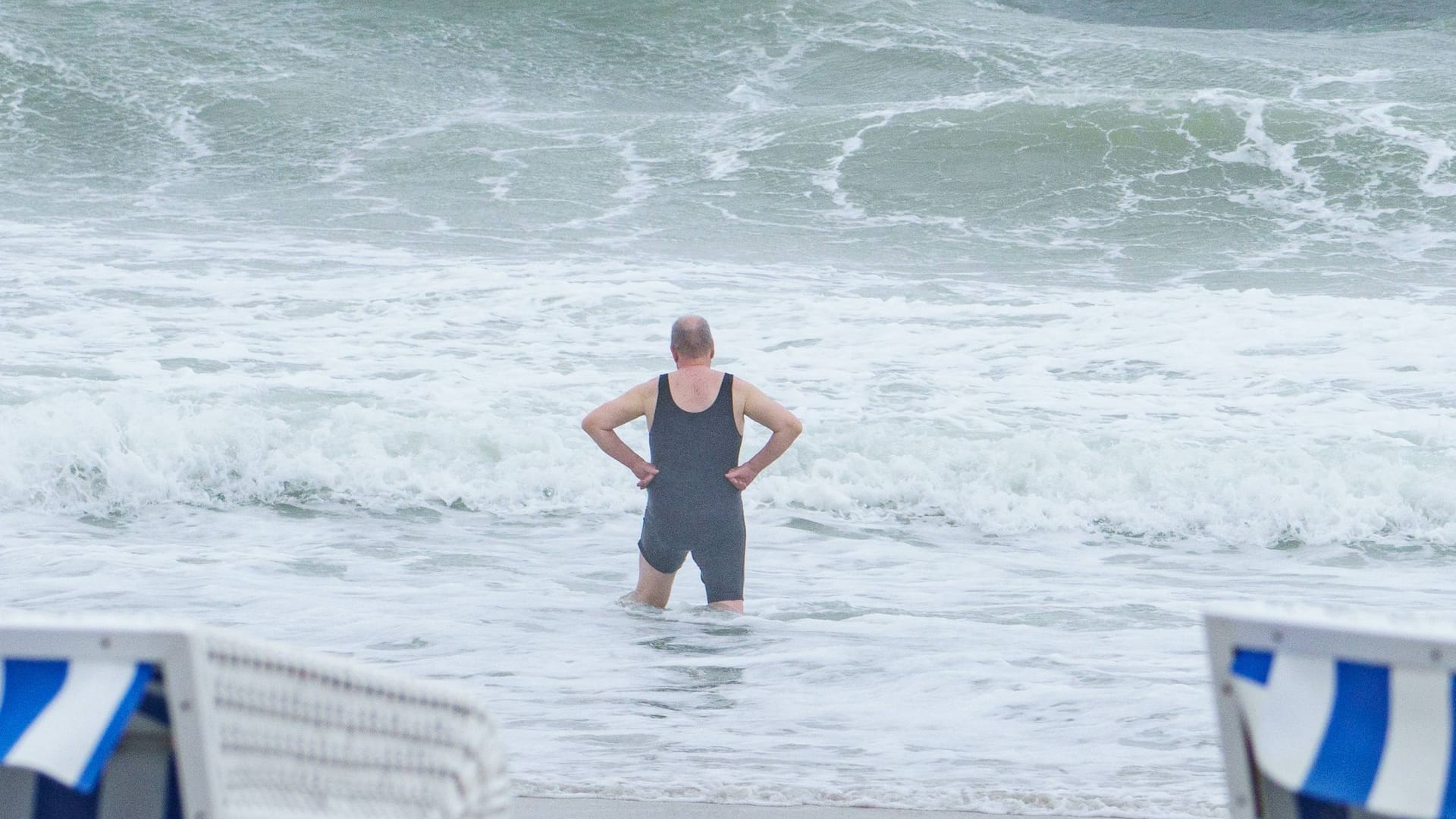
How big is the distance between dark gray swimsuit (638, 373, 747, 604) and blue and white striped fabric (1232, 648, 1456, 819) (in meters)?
3.86

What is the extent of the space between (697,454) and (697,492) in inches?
5.3

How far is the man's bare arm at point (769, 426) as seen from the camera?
539 centimetres

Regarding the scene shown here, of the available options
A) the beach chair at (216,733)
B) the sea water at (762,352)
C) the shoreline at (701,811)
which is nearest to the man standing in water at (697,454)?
the sea water at (762,352)

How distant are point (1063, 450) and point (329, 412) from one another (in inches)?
156

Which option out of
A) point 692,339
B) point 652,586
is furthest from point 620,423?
point 652,586

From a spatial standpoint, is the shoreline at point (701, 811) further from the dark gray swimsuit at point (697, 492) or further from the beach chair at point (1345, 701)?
the dark gray swimsuit at point (697, 492)

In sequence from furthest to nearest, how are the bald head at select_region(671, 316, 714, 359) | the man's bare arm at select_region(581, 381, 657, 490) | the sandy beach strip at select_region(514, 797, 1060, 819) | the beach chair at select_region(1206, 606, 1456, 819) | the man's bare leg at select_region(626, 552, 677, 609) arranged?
the man's bare leg at select_region(626, 552, 677, 609) → the man's bare arm at select_region(581, 381, 657, 490) → the bald head at select_region(671, 316, 714, 359) → the sandy beach strip at select_region(514, 797, 1060, 819) → the beach chair at select_region(1206, 606, 1456, 819)

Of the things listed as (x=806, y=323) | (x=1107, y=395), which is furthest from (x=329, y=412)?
(x=1107, y=395)

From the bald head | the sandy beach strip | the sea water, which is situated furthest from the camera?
the bald head

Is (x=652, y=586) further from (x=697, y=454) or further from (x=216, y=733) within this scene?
(x=216, y=733)

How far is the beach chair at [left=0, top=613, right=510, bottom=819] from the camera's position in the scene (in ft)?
4.89

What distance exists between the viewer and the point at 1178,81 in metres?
20.7

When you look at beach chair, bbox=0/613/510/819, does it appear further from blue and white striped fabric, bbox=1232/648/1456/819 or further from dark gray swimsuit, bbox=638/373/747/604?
dark gray swimsuit, bbox=638/373/747/604

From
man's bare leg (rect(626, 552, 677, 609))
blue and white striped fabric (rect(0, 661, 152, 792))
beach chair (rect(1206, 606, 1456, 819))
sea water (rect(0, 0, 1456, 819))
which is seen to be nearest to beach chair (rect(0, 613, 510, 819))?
blue and white striped fabric (rect(0, 661, 152, 792))
